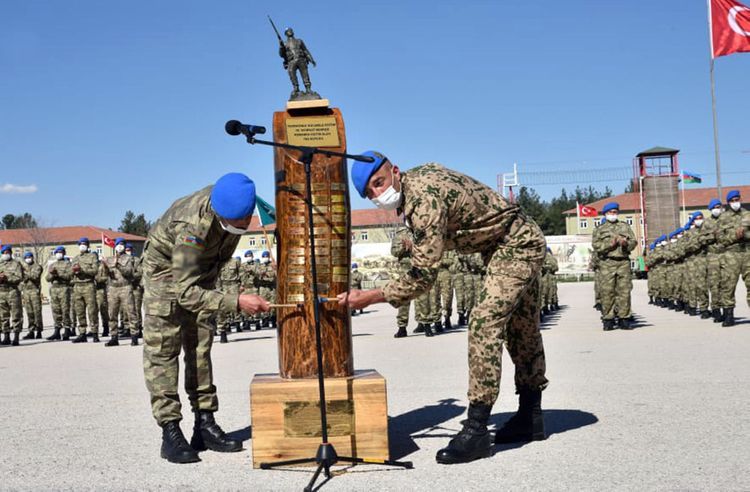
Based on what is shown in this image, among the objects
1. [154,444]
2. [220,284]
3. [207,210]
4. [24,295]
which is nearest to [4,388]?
[154,444]

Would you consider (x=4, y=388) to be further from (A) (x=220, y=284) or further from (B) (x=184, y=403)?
(A) (x=220, y=284)

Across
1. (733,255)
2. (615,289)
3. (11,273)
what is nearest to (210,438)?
(615,289)

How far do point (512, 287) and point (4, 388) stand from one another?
7055mm

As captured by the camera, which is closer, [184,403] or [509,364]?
[184,403]

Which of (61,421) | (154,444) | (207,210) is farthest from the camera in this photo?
(61,421)

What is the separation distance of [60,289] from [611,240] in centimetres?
1286

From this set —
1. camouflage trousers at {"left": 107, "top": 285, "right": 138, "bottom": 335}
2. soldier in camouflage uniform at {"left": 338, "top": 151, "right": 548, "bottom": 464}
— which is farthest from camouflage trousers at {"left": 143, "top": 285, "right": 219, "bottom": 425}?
camouflage trousers at {"left": 107, "top": 285, "right": 138, "bottom": 335}

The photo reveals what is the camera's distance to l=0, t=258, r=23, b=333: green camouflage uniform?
17750 mm

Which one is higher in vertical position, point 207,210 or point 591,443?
point 207,210

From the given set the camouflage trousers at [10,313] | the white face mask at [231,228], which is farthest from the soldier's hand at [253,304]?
the camouflage trousers at [10,313]

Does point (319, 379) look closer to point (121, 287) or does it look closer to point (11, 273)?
point (121, 287)

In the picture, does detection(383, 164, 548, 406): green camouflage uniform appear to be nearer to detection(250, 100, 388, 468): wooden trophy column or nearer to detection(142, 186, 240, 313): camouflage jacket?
detection(250, 100, 388, 468): wooden trophy column

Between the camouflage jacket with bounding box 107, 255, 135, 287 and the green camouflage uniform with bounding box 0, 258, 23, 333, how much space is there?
2229mm

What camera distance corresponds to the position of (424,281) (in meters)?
4.80
